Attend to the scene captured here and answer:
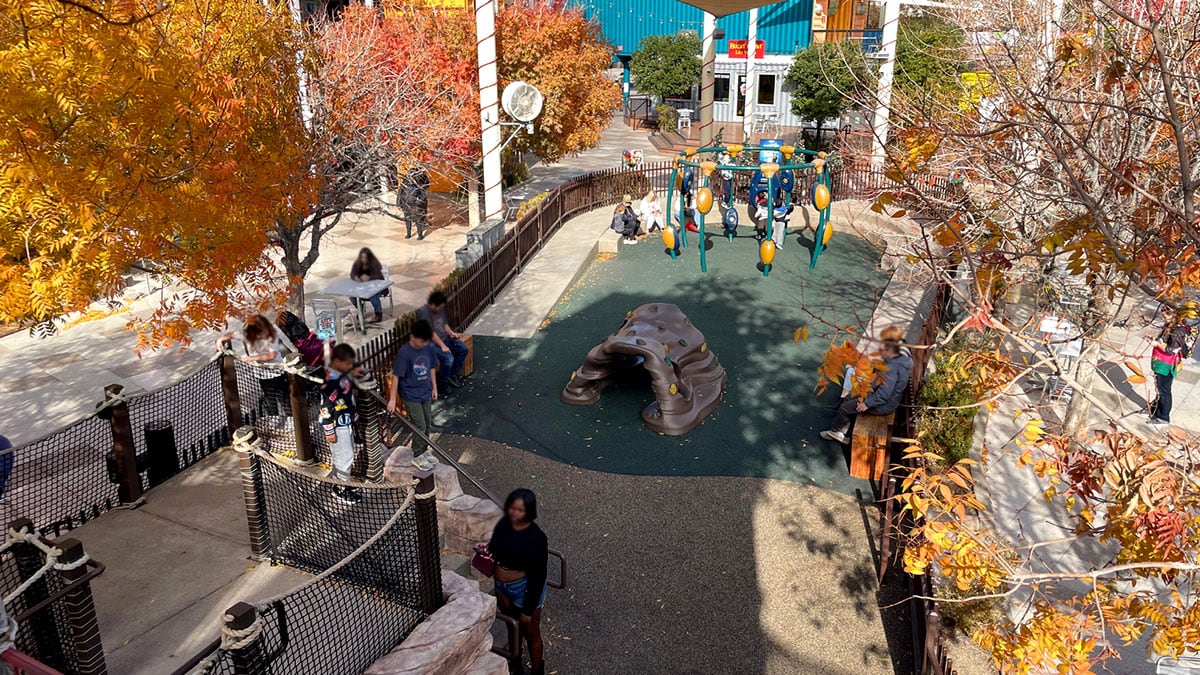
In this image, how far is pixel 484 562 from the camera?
6.08 m

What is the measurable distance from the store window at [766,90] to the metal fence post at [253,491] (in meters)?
37.1

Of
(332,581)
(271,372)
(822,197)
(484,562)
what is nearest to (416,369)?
(271,372)

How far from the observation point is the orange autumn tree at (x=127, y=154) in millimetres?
6145

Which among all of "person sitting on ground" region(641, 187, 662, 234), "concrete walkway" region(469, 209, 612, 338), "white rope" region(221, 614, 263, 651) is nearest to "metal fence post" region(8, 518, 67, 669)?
"white rope" region(221, 614, 263, 651)

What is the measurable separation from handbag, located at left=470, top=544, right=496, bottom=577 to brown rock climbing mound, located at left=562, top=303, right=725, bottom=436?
428 cm

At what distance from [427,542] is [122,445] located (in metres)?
3.43

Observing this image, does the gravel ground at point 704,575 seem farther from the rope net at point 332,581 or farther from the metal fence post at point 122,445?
the metal fence post at point 122,445

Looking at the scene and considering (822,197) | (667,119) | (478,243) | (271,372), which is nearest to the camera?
(271,372)

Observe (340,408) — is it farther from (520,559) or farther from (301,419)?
(520,559)

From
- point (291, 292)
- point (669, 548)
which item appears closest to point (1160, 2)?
point (669, 548)

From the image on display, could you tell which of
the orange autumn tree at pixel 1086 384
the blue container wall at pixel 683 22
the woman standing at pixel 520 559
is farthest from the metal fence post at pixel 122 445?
the blue container wall at pixel 683 22

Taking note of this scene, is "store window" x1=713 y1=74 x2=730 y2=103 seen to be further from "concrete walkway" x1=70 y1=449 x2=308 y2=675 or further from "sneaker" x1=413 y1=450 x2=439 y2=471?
"concrete walkway" x1=70 y1=449 x2=308 y2=675

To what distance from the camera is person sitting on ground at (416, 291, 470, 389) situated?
9.84m

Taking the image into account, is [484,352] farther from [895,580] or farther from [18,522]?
[18,522]
